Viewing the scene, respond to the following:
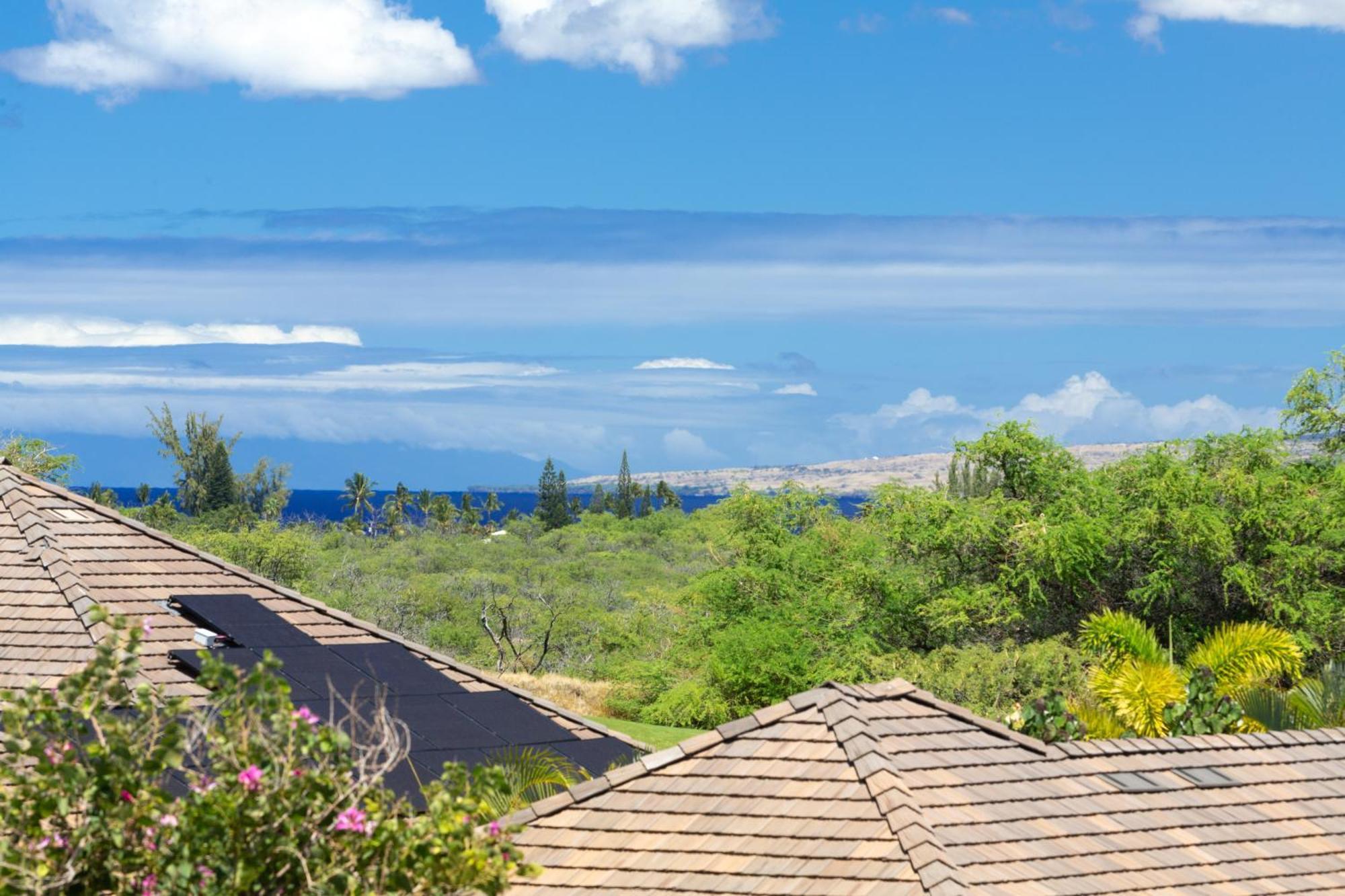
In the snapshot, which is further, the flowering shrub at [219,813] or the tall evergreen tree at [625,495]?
the tall evergreen tree at [625,495]

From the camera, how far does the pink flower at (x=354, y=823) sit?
7504 mm

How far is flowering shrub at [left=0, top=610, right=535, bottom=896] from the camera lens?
7.31m

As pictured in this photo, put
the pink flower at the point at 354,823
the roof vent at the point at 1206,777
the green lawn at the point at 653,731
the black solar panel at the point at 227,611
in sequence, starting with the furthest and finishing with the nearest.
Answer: the green lawn at the point at 653,731 < the black solar panel at the point at 227,611 < the roof vent at the point at 1206,777 < the pink flower at the point at 354,823

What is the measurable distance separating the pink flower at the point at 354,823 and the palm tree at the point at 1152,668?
13.7 m

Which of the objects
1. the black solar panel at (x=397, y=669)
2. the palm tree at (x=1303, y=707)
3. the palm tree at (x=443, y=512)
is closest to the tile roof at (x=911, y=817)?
the black solar panel at (x=397, y=669)

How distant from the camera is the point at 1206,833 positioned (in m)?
13.1

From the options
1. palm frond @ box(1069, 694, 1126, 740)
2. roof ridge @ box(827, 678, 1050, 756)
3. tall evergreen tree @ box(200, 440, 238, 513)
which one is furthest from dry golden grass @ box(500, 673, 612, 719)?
tall evergreen tree @ box(200, 440, 238, 513)

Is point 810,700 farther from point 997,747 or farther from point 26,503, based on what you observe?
point 26,503

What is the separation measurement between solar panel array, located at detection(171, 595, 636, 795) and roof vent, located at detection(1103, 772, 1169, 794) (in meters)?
5.44

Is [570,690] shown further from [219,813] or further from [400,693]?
[219,813]

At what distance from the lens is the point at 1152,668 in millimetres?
21953

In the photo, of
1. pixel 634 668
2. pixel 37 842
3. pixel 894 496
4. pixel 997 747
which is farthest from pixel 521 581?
pixel 37 842

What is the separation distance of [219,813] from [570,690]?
45246 millimetres

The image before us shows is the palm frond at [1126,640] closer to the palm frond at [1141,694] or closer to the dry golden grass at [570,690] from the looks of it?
the palm frond at [1141,694]
